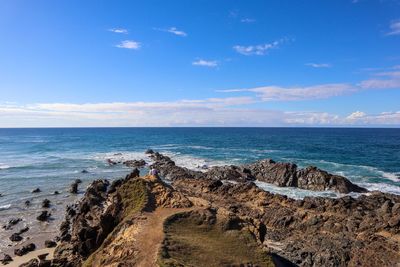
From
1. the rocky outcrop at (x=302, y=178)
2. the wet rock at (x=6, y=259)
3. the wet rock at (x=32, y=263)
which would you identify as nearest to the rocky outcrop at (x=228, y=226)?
the wet rock at (x=32, y=263)

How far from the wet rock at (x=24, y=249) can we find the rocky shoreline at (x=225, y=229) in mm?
1935

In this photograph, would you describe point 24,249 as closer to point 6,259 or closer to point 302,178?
point 6,259

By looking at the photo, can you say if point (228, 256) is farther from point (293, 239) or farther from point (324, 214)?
point (324, 214)

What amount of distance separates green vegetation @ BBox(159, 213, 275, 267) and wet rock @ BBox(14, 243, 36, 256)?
531 inches

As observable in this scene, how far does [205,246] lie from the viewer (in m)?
14.1

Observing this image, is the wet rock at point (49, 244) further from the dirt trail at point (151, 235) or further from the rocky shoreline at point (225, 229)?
the dirt trail at point (151, 235)

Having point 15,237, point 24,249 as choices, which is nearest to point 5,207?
point 15,237

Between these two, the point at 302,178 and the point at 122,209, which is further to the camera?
the point at 302,178

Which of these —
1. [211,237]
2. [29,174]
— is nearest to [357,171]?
[211,237]

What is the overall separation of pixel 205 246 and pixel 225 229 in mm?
1782

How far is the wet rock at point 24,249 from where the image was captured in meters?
23.6

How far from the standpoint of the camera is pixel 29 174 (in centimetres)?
5497

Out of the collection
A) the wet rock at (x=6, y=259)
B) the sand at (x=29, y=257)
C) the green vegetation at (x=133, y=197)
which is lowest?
the sand at (x=29, y=257)

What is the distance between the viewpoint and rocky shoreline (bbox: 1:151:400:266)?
13734mm
